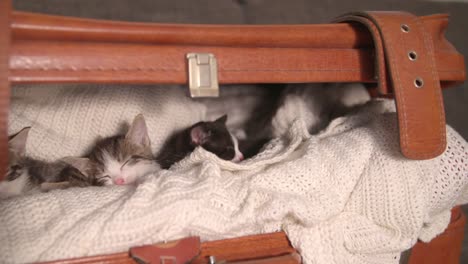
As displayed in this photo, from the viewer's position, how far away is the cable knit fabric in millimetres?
555

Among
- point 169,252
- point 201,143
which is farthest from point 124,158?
point 169,252

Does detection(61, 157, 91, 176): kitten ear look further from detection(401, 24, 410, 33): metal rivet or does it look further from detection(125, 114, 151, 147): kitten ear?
detection(401, 24, 410, 33): metal rivet

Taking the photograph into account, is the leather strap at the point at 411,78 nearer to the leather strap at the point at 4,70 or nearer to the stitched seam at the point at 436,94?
the stitched seam at the point at 436,94

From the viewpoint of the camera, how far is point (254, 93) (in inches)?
46.1

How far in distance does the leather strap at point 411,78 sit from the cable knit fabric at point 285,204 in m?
0.05

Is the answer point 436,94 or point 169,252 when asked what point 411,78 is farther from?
point 169,252

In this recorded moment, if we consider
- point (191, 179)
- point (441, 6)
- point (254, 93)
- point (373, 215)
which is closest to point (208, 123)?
point (254, 93)

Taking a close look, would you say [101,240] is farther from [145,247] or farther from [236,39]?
[236,39]

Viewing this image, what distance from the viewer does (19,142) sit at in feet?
2.62

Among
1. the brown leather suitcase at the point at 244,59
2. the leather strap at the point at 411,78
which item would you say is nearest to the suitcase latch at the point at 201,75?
the brown leather suitcase at the point at 244,59

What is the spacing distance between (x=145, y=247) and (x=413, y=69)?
500mm

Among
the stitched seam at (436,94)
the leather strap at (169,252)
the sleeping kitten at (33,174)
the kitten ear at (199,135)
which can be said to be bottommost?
the leather strap at (169,252)

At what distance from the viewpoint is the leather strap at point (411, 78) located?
0.63 m

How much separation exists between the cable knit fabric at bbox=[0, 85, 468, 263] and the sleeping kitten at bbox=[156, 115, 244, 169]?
8.6 inches
